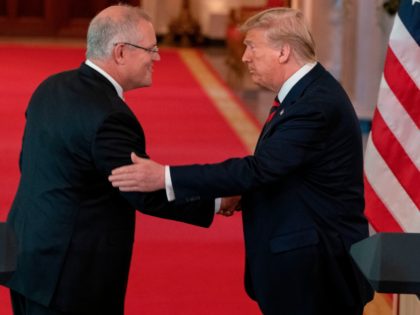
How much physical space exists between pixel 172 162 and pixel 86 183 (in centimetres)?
617

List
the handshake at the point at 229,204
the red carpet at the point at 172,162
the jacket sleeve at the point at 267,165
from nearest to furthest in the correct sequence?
1. the jacket sleeve at the point at 267,165
2. the handshake at the point at 229,204
3. the red carpet at the point at 172,162

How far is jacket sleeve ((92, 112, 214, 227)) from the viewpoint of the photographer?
11.7 feet

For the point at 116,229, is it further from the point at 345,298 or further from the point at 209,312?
the point at 209,312

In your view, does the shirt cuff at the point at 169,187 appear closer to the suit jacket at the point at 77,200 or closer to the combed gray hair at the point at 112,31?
the suit jacket at the point at 77,200

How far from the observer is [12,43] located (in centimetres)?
1958

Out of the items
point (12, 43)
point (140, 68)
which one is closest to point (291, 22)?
point (140, 68)

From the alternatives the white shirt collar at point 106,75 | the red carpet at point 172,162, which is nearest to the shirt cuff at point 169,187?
the white shirt collar at point 106,75

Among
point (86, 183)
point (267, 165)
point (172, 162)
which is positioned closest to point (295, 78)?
point (267, 165)

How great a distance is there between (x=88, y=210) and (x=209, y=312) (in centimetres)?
230

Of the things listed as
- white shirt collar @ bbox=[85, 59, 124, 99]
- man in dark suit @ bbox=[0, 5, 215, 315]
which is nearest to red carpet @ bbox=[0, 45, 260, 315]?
man in dark suit @ bbox=[0, 5, 215, 315]

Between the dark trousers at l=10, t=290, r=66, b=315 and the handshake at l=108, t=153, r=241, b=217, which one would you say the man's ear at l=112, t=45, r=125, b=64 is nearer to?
the handshake at l=108, t=153, r=241, b=217

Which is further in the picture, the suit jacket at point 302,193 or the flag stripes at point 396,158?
the flag stripes at point 396,158

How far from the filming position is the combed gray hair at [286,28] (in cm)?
360

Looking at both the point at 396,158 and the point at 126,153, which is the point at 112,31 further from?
the point at 396,158
